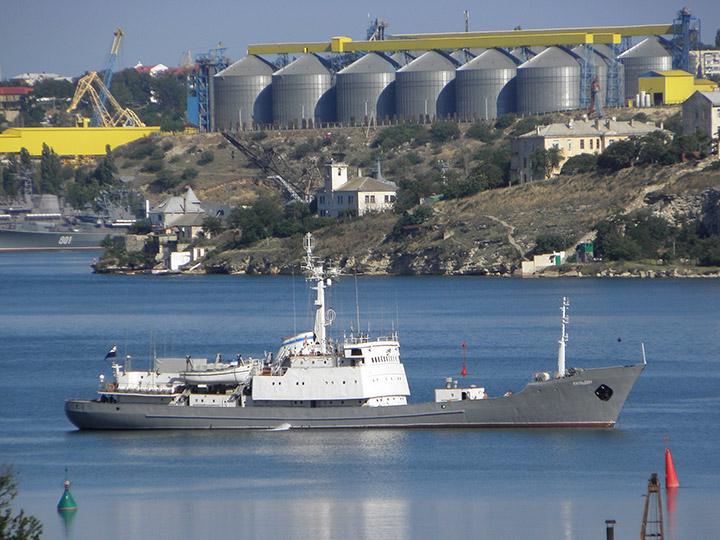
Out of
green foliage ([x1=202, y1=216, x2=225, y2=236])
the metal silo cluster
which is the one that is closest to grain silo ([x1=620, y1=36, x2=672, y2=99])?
the metal silo cluster

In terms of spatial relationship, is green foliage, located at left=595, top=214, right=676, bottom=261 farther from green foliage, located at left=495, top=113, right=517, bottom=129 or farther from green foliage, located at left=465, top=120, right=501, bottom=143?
green foliage, located at left=495, top=113, right=517, bottom=129

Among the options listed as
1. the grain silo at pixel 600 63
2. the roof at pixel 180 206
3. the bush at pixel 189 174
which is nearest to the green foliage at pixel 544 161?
the grain silo at pixel 600 63

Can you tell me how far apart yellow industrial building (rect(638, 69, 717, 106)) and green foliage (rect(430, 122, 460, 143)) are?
22.2 metres

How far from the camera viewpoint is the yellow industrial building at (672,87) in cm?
15738

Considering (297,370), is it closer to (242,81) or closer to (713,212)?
(713,212)

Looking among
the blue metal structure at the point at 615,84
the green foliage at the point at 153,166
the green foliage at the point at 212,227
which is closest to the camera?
the green foliage at the point at 212,227

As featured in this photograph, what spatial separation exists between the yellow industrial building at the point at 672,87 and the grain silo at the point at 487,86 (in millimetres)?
17380

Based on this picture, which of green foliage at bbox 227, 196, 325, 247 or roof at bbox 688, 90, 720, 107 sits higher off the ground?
roof at bbox 688, 90, 720, 107

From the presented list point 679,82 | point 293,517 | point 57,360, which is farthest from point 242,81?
point 293,517

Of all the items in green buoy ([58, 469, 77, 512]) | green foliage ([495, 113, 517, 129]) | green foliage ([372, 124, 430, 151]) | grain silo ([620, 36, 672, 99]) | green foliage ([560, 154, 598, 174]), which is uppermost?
grain silo ([620, 36, 672, 99])

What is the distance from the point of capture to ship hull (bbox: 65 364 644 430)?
4525 centimetres

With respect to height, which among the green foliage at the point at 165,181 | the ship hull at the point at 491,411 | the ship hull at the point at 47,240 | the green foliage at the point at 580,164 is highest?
the green foliage at the point at 165,181

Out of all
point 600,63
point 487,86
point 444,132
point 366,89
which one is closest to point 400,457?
point 444,132

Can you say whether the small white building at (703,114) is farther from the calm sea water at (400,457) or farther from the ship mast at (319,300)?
the ship mast at (319,300)
